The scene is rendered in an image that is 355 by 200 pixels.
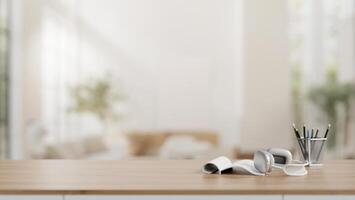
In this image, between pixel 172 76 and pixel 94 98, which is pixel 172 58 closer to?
pixel 172 76

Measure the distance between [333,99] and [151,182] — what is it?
6796 millimetres

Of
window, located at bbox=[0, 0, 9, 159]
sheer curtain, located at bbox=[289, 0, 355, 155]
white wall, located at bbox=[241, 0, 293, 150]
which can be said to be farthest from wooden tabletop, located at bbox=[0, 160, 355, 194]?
sheer curtain, located at bbox=[289, 0, 355, 155]

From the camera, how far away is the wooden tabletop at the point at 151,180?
1838 mm

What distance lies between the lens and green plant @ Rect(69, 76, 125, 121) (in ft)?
29.7

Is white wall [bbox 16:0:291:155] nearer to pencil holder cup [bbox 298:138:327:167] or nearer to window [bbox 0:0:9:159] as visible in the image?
window [bbox 0:0:9:159]

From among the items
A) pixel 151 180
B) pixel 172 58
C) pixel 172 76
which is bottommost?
pixel 151 180

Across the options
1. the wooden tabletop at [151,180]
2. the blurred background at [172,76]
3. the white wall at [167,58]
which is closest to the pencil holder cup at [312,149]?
the wooden tabletop at [151,180]

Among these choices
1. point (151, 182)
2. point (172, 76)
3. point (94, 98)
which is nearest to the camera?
point (151, 182)

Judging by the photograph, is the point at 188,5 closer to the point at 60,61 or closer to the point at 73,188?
the point at 60,61

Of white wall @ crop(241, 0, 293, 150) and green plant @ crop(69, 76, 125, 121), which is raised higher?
white wall @ crop(241, 0, 293, 150)

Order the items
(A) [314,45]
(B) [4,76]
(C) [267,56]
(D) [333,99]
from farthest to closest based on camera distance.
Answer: (A) [314,45] → (D) [333,99] → (C) [267,56] → (B) [4,76]

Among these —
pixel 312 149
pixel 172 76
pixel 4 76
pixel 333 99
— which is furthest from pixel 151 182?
pixel 172 76

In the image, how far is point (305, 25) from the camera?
29.1ft

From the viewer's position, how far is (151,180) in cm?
200
